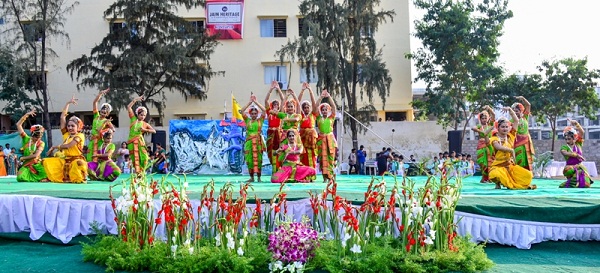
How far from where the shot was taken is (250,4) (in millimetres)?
24812

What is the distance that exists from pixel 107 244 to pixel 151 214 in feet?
1.80

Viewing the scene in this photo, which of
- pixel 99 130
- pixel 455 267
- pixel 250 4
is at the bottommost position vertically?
pixel 455 267

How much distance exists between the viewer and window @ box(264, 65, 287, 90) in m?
24.8

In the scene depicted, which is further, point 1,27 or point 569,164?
point 1,27

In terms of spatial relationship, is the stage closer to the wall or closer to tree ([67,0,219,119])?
tree ([67,0,219,119])

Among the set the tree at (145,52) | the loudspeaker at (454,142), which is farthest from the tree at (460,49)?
the tree at (145,52)

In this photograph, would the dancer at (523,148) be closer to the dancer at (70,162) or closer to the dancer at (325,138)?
the dancer at (325,138)

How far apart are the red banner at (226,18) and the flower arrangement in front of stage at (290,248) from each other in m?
20.5

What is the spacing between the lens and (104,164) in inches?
408

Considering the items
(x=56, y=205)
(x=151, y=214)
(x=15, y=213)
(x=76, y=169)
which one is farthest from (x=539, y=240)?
(x=76, y=169)

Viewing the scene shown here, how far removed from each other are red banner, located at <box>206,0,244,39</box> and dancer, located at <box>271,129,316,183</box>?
15.8m

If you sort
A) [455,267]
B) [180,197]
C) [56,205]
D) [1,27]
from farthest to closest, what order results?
1. [1,27]
2. [56,205]
3. [180,197]
4. [455,267]

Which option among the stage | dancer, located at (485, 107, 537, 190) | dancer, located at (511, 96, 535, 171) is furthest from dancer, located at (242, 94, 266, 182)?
dancer, located at (511, 96, 535, 171)

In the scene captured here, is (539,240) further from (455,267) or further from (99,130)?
(99,130)
